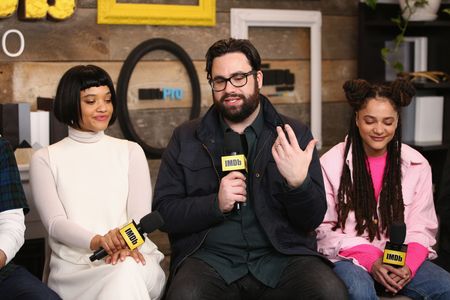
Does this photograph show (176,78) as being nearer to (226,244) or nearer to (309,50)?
(309,50)

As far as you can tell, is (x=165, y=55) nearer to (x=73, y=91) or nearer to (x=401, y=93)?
(x=73, y=91)

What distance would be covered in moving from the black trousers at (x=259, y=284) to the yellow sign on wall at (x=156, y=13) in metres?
1.30

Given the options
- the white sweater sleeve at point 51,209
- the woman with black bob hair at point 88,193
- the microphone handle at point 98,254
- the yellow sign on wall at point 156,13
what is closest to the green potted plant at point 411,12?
the yellow sign on wall at point 156,13

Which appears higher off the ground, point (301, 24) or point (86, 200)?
point (301, 24)

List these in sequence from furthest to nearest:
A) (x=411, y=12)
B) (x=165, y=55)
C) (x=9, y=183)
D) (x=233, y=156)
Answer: (x=411, y=12), (x=165, y=55), (x=9, y=183), (x=233, y=156)

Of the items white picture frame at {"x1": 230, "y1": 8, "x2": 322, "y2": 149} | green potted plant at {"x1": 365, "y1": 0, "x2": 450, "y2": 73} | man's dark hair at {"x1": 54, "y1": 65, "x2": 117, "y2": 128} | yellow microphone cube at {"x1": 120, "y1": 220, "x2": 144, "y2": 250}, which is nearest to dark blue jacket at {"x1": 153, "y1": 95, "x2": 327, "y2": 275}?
yellow microphone cube at {"x1": 120, "y1": 220, "x2": 144, "y2": 250}

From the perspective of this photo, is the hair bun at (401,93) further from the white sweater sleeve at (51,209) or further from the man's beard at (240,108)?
the white sweater sleeve at (51,209)

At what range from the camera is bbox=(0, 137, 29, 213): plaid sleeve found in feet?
8.00

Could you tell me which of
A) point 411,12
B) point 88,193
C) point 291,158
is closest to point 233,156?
point 291,158

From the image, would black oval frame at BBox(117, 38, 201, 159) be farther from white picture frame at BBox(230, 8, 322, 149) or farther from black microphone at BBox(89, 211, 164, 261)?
black microphone at BBox(89, 211, 164, 261)

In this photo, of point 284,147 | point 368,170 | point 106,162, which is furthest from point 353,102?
point 106,162

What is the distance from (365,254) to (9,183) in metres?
1.22

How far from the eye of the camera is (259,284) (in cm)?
247

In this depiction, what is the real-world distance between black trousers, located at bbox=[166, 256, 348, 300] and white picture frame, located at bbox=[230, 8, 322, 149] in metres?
1.44
